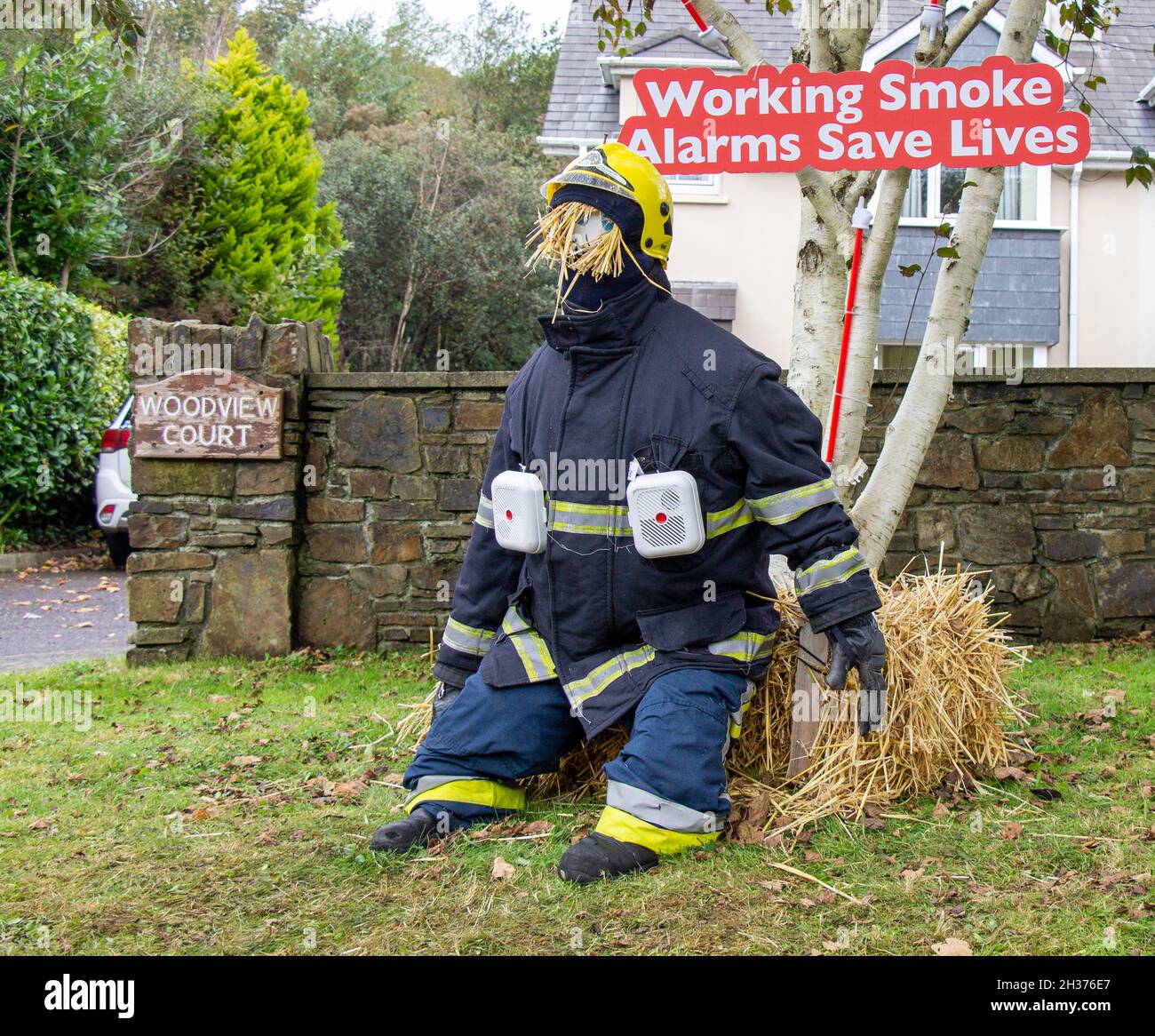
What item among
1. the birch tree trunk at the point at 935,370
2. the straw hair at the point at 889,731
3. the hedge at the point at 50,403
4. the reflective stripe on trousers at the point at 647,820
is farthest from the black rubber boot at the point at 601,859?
the hedge at the point at 50,403

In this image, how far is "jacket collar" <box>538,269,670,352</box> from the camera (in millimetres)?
3541

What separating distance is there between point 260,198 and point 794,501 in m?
14.7

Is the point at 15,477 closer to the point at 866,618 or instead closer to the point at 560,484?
the point at 560,484

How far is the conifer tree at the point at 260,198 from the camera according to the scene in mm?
15938

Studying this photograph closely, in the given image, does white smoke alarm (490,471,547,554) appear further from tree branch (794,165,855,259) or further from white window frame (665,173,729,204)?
white window frame (665,173,729,204)

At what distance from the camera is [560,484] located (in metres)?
3.54

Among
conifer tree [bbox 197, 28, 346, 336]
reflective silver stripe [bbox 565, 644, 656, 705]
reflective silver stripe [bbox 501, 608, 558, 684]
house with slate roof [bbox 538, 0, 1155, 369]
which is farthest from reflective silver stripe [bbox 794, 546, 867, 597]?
conifer tree [bbox 197, 28, 346, 336]

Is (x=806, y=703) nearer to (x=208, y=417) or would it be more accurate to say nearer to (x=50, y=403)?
(x=208, y=417)

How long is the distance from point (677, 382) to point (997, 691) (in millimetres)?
1662

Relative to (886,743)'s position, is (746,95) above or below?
above

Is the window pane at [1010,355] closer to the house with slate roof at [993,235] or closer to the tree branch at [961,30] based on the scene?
the house with slate roof at [993,235]

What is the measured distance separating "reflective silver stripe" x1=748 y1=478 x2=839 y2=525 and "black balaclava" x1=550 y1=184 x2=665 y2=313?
78cm

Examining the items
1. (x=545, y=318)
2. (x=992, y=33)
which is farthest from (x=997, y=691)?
(x=992, y=33)

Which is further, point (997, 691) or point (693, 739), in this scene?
point (997, 691)
